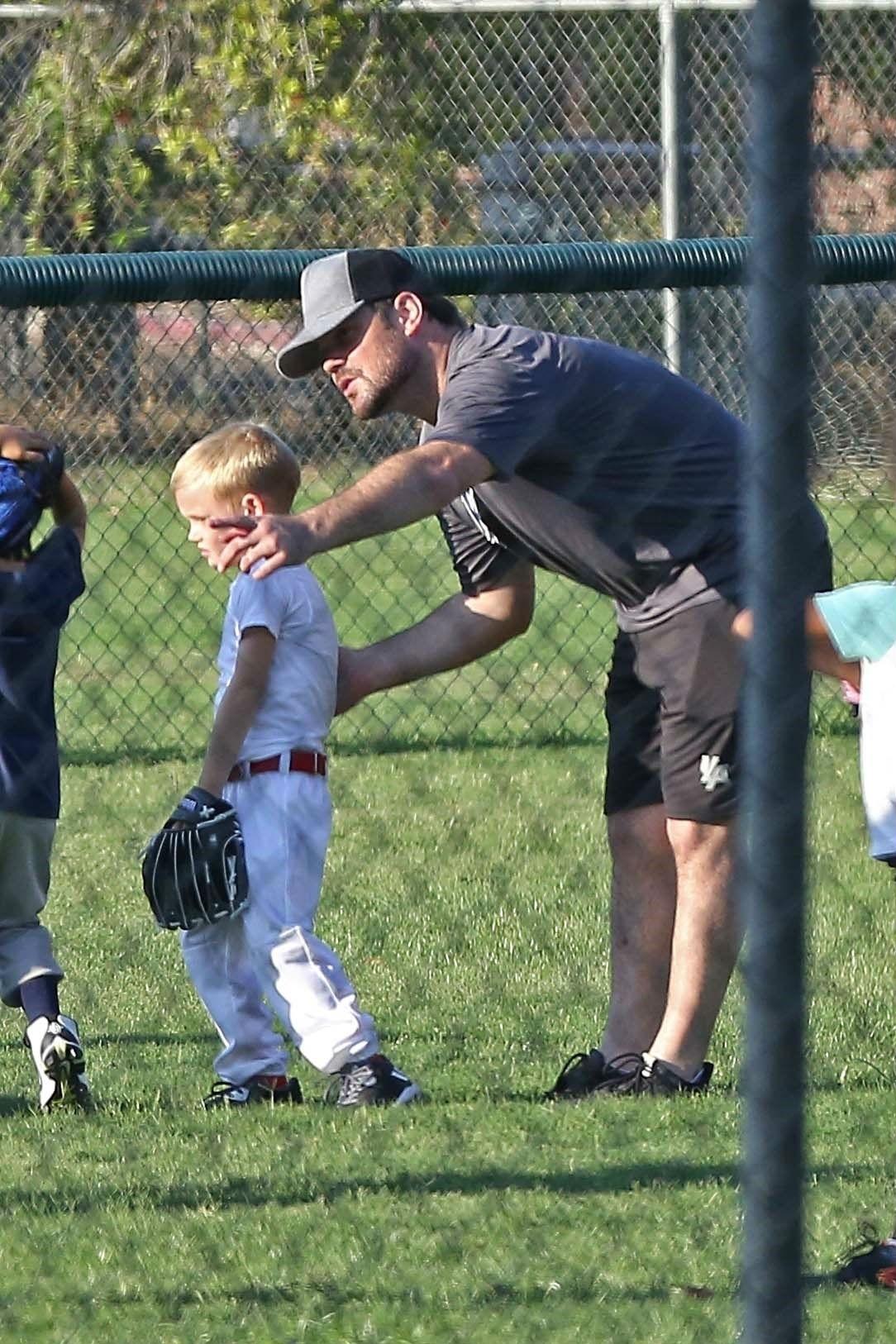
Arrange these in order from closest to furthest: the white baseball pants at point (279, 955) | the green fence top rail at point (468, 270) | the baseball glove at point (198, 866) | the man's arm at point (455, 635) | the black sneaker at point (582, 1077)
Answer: the green fence top rail at point (468, 270) → the baseball glove at point (198, 866) → the white baseball pants at point (279, 955) → the black sneaker at point (582, 1077) → the man's arm at point (455, 635)

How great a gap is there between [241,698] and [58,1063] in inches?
31.5

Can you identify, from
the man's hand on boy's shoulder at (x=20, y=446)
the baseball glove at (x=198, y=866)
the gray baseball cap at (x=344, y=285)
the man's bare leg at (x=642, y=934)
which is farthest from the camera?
the man's bare leg at (x=642, y=934)

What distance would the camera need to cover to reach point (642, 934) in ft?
13.9

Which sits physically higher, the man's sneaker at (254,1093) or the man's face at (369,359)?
the man's face at (369,359)

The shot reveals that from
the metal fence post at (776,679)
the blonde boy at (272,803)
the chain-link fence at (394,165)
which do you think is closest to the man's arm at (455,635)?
the blonde boy at (272,803)

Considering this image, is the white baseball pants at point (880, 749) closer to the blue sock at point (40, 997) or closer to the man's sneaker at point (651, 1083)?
the man's sneaker at point (651, 1083)

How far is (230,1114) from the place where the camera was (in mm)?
3965

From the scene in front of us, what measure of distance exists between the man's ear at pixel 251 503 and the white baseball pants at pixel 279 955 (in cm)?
53

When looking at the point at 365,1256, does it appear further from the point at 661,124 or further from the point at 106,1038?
the point at 661,124

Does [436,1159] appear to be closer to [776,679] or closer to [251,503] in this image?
[251,503]

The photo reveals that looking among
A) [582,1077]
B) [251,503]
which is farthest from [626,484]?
[582,1077]

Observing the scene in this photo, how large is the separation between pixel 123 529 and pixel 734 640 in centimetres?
329

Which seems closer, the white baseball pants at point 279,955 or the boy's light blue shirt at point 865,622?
the boy's light blue shirt at point 865,622

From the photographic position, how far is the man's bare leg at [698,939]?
13.0ft
